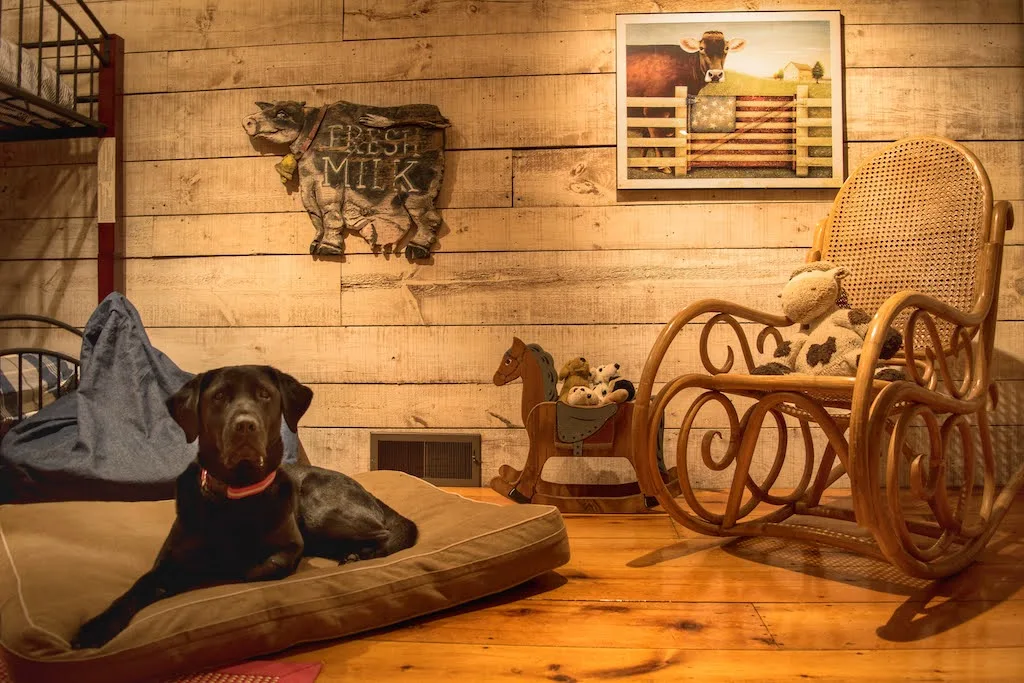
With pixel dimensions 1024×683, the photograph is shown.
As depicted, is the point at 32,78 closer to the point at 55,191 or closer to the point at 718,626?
the point at 55,191

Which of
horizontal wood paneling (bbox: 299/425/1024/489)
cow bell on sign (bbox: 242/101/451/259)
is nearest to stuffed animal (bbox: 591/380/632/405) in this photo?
horizontal wood paneling (bbox: 299/425/1024/489)

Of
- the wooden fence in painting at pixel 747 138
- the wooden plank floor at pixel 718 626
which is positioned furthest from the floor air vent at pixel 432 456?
the wooden fence in painting at pixel 747 138

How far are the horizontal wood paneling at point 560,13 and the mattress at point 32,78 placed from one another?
857mm

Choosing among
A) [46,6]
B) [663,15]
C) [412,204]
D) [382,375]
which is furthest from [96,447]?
[663,15]

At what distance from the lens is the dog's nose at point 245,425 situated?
112 cm

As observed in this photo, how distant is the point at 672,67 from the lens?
7.40ft

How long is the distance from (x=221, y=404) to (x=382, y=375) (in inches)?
47.1

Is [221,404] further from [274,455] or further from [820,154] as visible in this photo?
[820,154]

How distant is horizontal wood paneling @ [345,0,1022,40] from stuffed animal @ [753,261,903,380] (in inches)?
38.8

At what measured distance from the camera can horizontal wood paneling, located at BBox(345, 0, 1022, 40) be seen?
2.25 m

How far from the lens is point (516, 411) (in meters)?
2.31

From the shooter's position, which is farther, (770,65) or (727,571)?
(770,65)

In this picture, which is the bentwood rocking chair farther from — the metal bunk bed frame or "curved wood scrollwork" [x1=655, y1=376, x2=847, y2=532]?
the metal bunk bed frame

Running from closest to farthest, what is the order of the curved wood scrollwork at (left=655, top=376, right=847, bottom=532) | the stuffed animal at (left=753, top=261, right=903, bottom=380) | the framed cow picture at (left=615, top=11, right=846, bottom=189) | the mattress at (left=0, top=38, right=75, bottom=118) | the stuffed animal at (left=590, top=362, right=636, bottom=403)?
the curved wood scrollwork at (left=655, top=376, right=847, bottom=532) → the stuffed animal at (left=753, top=261, right=903, bottom=380) → the mattress at (left=0, top=38, right=75, bottom=118) → the stuffed animal at (left=590, top=362, right=636, bottom=403) → the framed cow picture at (left=615, top=11, right=846, bottom=189)
